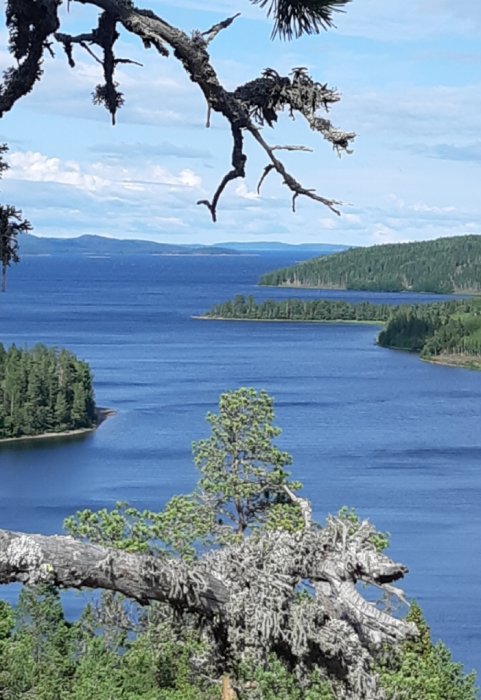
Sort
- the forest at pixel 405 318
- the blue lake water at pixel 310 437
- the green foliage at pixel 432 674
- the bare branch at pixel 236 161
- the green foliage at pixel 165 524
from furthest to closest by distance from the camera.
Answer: the forest at pixel 405 318 → the blue lake water at pixel 310 437 → the green foliage at pixel 432 674 → the green foliage at pixel 165 524 → the bare branch at pixel 236 161

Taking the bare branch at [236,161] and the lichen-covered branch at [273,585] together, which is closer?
the lichen-covered branch at [273,585]

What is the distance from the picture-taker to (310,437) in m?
58.4

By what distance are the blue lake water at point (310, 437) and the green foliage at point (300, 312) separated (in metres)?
12.1

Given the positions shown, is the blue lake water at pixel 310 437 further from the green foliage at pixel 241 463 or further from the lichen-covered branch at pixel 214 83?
the lichen-covered branch at pixel 214 83

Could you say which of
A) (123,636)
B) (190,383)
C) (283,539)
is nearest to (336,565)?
(283,539)

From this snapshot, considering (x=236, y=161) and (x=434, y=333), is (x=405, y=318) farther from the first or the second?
(x=236, y=161)

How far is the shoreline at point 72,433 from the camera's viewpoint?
6994cm

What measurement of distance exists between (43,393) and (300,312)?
68.5 meters

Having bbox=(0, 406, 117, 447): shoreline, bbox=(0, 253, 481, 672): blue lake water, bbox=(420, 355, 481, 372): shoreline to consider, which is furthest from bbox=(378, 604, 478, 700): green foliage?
bbox=(420, 355, 481, 372): shoreline

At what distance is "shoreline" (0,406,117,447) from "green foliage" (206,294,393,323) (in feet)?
214

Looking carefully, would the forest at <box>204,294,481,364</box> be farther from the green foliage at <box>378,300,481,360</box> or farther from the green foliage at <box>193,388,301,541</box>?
the green foliage at <box>193,388,301,541</box>

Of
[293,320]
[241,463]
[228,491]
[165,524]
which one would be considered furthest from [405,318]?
[165,524]

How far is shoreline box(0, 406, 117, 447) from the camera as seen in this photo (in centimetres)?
6994

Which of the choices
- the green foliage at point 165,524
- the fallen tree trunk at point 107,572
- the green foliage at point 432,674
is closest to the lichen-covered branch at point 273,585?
the fallen tree trunk at point 107,572
